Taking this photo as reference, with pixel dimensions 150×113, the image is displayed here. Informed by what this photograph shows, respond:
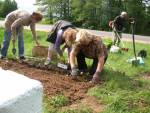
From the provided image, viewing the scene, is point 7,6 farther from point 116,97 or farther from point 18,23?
point 116,97

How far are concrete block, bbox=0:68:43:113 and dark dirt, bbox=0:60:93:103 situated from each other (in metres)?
5.45

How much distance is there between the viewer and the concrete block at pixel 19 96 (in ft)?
3.95

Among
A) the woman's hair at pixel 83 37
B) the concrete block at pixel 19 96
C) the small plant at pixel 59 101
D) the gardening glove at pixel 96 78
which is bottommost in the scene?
the gardening glove at pixel 96 78

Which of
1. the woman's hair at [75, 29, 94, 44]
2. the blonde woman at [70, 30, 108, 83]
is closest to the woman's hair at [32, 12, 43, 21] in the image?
the blonde woman at [70, 30, 108, 83]

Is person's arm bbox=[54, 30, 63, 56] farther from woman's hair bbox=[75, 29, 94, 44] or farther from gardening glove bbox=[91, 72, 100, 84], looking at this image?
gardening glove bbox=[91, 72, 100, 84]

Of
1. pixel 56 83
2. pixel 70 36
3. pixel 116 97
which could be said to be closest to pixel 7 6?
pixel 70 36

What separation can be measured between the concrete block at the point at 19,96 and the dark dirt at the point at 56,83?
17.9ft

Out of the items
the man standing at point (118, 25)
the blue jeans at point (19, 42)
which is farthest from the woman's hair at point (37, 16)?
the man standing at point (118, 25)

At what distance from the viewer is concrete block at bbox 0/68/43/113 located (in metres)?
1.20

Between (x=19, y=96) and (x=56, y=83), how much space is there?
6.62 metres

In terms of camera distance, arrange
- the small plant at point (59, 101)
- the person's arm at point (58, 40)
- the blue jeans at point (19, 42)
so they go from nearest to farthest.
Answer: the small plant at point (59, 101)
the person's arm at point (58, 40)
the blue jeans at point (19, 42)

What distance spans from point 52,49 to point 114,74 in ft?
5.71

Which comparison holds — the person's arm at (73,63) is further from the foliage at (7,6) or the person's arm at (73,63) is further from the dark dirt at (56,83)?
the foliage at (7,6)

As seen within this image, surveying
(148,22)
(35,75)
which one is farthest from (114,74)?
(148,22)
